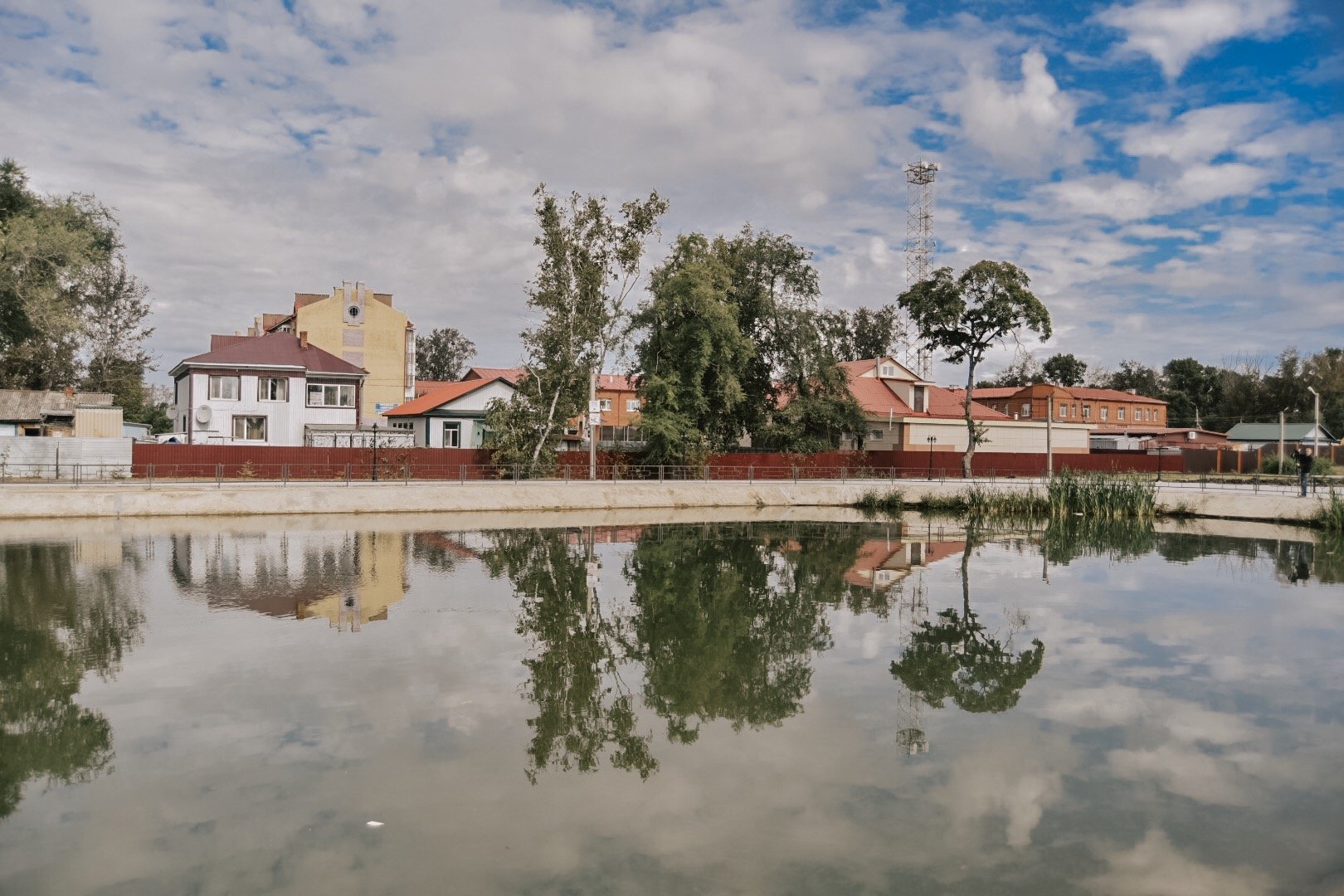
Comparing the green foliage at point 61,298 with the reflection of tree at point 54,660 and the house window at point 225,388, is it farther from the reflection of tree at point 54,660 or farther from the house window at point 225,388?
the reflection of tree at point 54,660

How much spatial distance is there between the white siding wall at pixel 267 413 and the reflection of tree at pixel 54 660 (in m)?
33.3

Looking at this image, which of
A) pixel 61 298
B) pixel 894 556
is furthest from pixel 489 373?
pixel 894 556

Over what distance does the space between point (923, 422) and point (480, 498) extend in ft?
122

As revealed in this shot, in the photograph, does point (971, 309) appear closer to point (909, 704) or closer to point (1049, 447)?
point (1049, 447)

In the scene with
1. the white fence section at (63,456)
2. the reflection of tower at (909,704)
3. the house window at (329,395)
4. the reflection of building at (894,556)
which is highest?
the house window at (329,395)

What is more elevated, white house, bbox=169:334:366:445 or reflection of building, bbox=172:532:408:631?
white house, bbox=169:334:366:445

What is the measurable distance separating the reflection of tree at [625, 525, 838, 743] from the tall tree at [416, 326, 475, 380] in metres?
84.3

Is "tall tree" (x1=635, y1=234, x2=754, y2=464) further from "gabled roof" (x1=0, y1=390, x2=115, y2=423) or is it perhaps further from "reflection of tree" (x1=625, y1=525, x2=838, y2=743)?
"gabled roof" (x1=0, y1=390, x2=115, y2=423)

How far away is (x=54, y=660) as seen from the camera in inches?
512

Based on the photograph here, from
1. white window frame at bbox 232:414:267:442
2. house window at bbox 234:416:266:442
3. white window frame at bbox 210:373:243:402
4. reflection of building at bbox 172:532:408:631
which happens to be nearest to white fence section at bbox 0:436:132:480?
white window frame at bbox 210:373:243:402

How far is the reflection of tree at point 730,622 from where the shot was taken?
39.2 ft

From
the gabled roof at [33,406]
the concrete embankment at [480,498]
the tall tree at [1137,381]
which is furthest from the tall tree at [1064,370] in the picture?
the gabled roof at [33,406]

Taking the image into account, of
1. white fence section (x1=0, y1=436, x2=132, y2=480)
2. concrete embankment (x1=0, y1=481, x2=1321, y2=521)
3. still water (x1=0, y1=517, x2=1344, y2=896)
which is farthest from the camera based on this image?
white fence section (x1=0, y1=436, x2=132, y2=480)

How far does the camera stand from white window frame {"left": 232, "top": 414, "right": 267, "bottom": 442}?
54469mm
